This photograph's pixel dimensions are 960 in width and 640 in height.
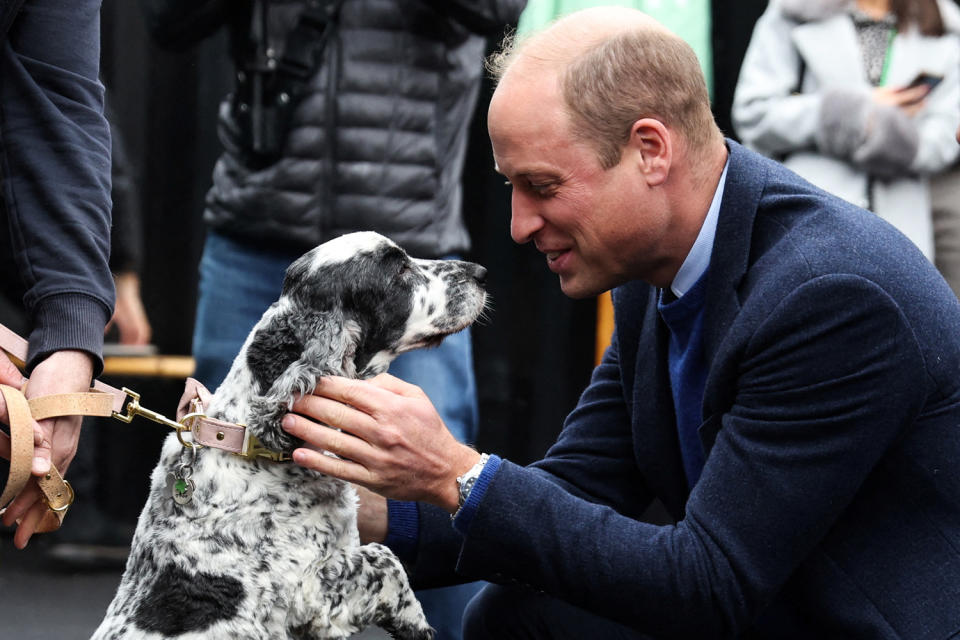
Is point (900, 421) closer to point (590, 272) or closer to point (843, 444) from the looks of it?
point (843, 444)

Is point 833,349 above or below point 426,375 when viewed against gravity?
above

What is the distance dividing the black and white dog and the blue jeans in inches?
34.3

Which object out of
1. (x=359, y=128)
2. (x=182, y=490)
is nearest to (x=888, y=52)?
(x=359, y=128)

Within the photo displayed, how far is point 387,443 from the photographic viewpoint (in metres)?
2.26

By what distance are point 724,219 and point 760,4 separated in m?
2.83

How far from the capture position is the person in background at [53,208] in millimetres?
2430

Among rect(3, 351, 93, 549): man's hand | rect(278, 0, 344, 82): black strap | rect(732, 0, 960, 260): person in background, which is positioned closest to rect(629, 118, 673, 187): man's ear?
rect(3, 351, 93, 549): man's hand

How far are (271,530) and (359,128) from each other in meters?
1.50

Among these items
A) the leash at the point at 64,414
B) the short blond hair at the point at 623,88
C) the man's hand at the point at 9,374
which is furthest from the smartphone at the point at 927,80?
the man's hand at the point at 9,374

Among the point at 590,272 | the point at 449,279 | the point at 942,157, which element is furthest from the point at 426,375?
the point at 942,157

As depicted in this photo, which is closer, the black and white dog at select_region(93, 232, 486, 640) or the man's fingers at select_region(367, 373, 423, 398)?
the man's fingers at select_region(367, 373, 423, 398)

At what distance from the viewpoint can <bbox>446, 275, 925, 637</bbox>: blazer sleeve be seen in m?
2.25

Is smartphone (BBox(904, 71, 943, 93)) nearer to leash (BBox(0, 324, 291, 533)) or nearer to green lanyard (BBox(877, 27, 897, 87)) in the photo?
green lanyard (BBox(877, 27, 897, 87))

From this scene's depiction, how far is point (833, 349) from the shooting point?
88.6 inches
